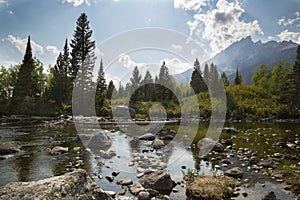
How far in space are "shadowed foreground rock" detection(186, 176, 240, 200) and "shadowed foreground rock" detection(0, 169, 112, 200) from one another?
3269mm

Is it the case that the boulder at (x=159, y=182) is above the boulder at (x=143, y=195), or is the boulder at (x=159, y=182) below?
above

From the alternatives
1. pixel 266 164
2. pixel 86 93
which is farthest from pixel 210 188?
pixel 86 93

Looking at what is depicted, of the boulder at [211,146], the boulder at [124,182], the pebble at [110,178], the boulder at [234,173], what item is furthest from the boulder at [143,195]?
the boulder at [211,146]

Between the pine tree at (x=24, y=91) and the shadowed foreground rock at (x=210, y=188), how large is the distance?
47.5 m

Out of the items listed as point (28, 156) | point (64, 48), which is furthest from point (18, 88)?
point (28, 156)

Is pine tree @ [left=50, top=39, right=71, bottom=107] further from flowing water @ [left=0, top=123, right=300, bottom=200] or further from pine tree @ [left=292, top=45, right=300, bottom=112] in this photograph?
pine tree @ [left=292, top=45, right=300, bottom=112]

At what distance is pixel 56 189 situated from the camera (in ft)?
19.7

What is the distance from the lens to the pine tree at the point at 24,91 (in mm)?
48969

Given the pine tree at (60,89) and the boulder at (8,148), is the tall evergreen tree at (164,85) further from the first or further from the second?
the boulder at (8,148)

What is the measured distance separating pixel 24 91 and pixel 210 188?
2104 inches

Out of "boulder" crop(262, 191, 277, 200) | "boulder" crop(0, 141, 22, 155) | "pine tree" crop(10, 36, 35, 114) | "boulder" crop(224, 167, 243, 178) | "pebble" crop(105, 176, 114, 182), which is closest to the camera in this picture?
"boulder" crop(262, 191, 277, 200)

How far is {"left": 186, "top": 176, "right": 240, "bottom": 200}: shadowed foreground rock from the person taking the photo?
7.88 meters

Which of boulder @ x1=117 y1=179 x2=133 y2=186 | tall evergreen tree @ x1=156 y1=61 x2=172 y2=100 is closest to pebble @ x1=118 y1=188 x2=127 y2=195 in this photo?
boulder @ x1=117 y1=179 x2=133 y2=186

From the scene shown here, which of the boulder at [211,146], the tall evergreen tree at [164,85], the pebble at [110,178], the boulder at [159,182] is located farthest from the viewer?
the tall evergreen tree at [164,85]
